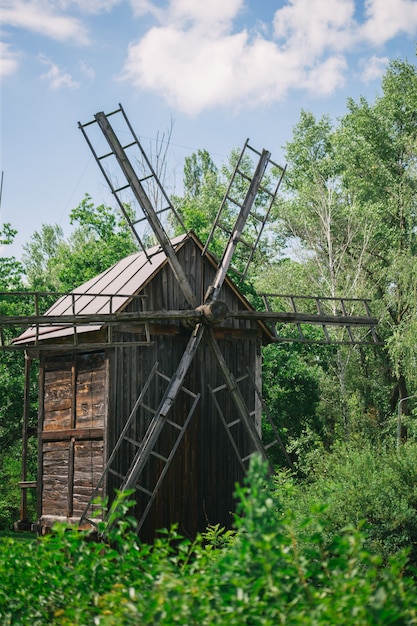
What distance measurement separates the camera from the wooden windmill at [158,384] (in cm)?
1603

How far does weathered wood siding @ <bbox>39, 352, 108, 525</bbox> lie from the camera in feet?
54.2

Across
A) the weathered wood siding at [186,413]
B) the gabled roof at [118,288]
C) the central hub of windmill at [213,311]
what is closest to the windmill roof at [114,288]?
the gabled roof at [118,288]

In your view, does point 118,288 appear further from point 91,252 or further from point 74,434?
point 91,252

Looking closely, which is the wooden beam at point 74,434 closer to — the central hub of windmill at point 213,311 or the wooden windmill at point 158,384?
the wooden windmill at point 158,384

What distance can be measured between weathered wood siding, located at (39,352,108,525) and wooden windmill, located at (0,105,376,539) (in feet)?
0.08

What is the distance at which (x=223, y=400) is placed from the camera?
57.8ft

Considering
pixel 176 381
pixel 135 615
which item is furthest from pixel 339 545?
pixel 176 381

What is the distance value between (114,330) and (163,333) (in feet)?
3.71

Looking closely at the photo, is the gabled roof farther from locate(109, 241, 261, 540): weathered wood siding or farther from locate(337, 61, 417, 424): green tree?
locate(337, 61, 417, 424): green tree

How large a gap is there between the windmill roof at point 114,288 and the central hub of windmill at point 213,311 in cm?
120

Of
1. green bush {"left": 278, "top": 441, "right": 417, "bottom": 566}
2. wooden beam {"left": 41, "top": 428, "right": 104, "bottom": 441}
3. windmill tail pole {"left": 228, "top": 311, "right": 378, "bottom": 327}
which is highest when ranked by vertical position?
windmill tail pole {"left": 228, "top": 311, "right": 378, "bottom": 327}

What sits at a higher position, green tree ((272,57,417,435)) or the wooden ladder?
green tree ((272,57,417,435))

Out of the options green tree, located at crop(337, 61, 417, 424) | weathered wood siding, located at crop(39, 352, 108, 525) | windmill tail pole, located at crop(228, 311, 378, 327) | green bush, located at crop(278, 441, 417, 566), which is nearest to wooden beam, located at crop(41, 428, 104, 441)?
weathered wood siding, located at crop(39, 352, 108, 525)

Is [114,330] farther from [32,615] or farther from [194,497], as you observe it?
[32,615]
